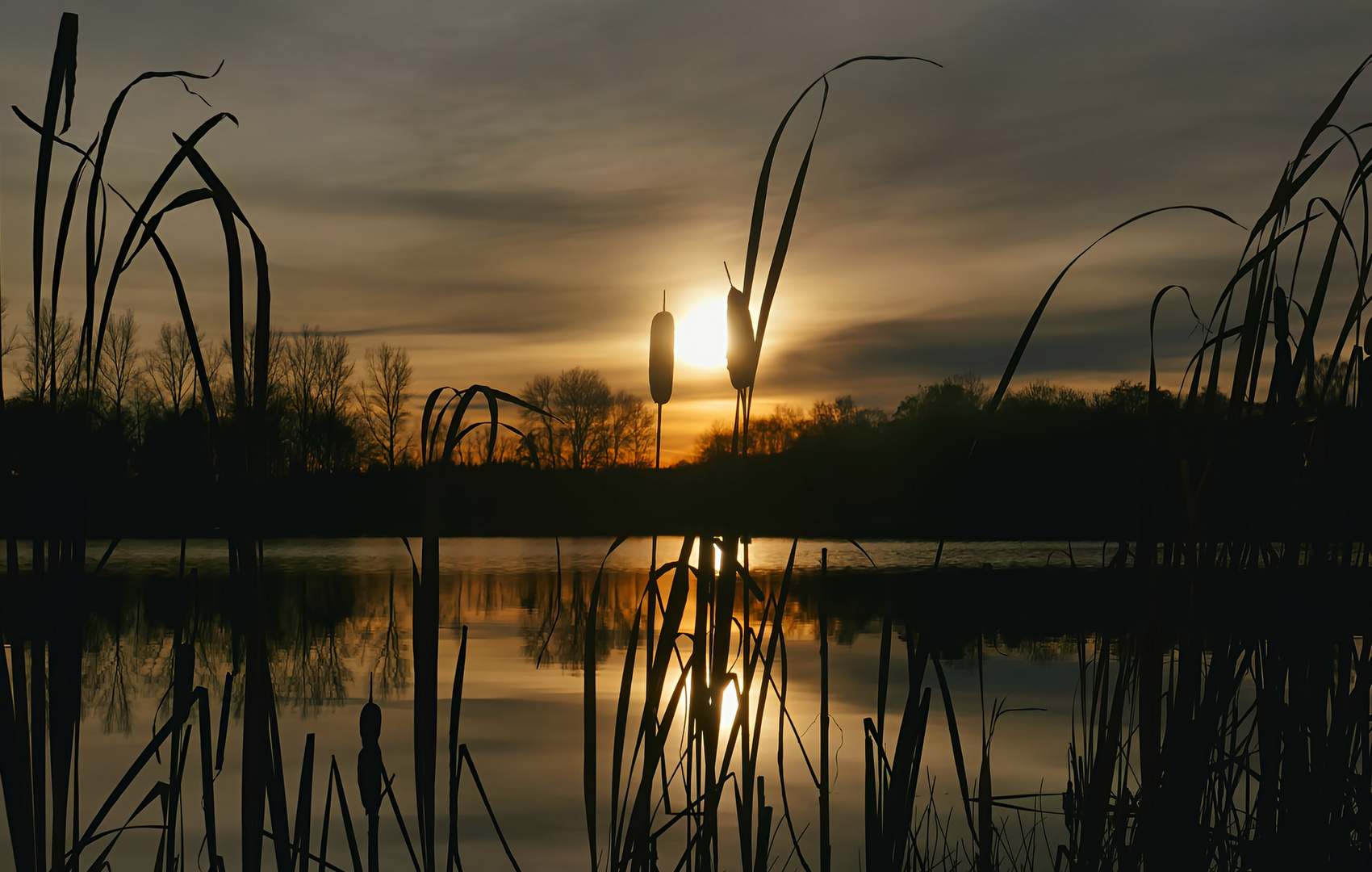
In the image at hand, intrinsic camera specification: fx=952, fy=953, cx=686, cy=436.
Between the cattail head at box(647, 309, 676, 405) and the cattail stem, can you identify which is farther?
the cattail stem

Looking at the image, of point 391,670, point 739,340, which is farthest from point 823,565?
point 391,670

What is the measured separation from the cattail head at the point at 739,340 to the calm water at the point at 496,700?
8.9 inches

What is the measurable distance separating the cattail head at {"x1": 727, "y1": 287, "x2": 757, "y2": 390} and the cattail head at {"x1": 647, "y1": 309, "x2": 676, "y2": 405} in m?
0.15

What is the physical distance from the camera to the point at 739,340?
84 cm

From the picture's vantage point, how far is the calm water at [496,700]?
4004 millimetres

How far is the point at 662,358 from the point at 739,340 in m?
0.16

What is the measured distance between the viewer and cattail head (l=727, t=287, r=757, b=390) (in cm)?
84

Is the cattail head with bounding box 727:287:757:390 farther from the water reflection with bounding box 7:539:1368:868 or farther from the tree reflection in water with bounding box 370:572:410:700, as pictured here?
the tree reflection in water with bounding box 370:572:410:700

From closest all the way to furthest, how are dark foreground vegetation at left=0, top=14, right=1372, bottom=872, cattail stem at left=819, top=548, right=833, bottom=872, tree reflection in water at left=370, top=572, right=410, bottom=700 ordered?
dark foreground vegetation at left=0, top=14, right=1372, bottom=872 < cattail stem at left=819, top=548, right=833, bottom=872 < tree reflection in water at left=370, top=572, right=410, bottom=700

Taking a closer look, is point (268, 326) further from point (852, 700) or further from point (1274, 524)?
point (852, 700)

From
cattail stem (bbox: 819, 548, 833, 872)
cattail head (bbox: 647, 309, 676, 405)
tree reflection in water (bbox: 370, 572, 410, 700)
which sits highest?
cattail head (bbox: 647, 309, 676, 405)

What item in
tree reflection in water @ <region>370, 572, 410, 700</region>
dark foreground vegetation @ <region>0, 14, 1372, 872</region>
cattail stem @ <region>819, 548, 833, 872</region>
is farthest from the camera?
tree reflection in water @ <region>370, 572, 410, 700</region>

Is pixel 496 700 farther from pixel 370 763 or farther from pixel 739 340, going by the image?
pixel 739 340

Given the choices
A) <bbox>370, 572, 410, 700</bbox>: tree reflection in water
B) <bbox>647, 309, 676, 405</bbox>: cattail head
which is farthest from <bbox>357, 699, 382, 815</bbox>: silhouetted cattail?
<bbox>370, 572, 410, 700</bbox>: tree reflection in water
